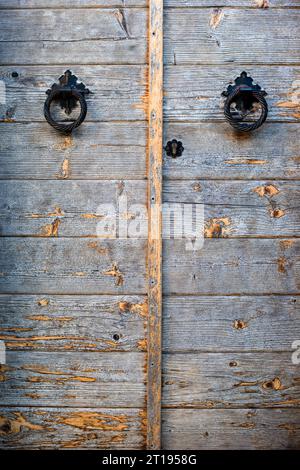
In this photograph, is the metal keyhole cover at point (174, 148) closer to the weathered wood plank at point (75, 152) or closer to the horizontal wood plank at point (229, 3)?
the weathered wood plank at point (75, 152)

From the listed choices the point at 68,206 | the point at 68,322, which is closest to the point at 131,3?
the point at 68,206

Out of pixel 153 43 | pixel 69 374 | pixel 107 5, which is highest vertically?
pixel 107 5

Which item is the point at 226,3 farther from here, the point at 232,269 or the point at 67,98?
the point at 232,269

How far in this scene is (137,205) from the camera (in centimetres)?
190

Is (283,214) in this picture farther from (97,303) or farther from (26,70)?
(26,70)

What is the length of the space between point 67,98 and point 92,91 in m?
0.09

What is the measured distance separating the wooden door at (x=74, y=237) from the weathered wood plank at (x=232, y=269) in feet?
0.26

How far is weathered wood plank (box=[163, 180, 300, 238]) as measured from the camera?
1.90m

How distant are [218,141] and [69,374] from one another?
37.6 inches

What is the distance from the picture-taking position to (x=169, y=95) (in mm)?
1906

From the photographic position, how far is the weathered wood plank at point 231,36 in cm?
191

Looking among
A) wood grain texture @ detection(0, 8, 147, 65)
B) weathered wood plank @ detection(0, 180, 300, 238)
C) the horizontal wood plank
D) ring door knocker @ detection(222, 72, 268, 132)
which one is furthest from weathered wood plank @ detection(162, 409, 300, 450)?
the horizontal wood plank

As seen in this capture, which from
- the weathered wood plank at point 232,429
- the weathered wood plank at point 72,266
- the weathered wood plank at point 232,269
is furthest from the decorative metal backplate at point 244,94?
the weathered wood plank at point 232,429
